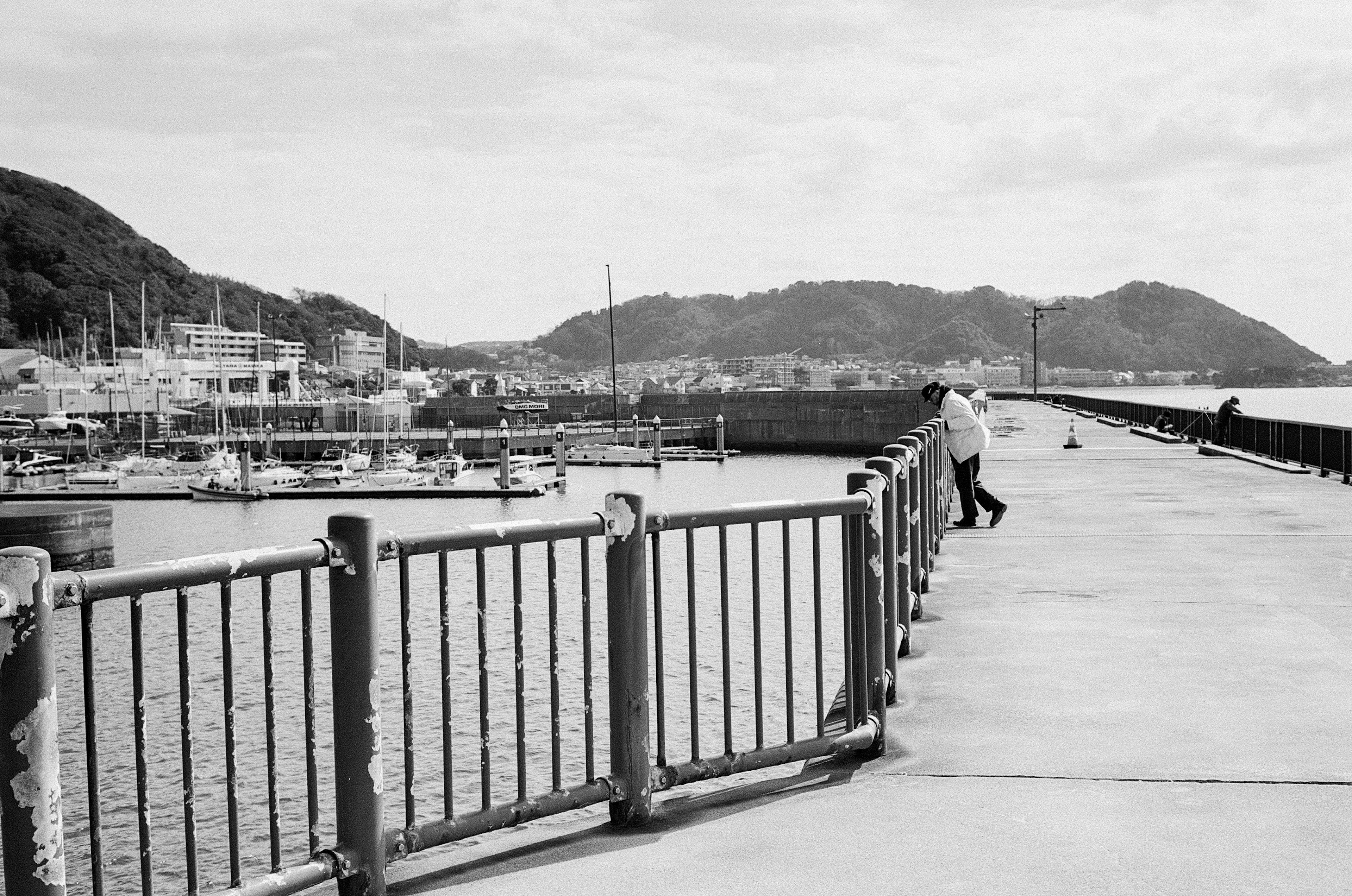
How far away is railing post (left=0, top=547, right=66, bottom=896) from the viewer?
3.17 m

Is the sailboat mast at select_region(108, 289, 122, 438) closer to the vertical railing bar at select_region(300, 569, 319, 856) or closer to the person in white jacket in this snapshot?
the person in white jacket

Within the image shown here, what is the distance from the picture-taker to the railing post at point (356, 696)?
4172 millimetres

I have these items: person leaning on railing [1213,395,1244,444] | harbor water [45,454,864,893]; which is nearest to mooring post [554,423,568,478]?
harbor water [45,454,864,893]

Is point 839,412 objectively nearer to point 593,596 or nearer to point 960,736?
point 593,596

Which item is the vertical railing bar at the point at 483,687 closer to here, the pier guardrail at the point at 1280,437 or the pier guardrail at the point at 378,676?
the pier guardrail at the point at 378,676

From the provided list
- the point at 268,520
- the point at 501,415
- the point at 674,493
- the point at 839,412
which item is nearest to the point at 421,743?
the point at 268,520

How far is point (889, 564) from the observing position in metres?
6.95

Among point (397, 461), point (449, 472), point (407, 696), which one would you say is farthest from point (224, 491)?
point (407, 696)

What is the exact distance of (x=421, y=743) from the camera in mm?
17375

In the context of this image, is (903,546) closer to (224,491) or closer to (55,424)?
(224,491)

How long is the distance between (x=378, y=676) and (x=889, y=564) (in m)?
3.26

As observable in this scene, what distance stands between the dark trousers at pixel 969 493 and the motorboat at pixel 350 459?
59.5 metres

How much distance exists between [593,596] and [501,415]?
113 meters

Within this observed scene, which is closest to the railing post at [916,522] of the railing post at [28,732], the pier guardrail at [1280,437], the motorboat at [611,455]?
the railing post at [28,732]
